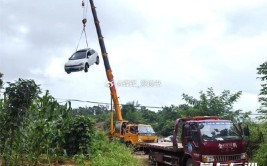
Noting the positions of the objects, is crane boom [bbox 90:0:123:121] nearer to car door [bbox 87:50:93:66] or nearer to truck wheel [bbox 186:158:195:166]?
car door [bbox 87:50:93:66]

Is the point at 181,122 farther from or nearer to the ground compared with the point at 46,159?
farther from the ground

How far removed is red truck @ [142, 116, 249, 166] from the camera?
40.9 ft

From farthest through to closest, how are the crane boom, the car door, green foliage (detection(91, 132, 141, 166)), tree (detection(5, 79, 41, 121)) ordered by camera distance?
the crane boom < the car door < green foliage (detection(91, 132, 141, 166)) < tree (detection(5, 79, 41, 121))

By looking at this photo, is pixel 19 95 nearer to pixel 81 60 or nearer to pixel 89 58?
pixel 81 60

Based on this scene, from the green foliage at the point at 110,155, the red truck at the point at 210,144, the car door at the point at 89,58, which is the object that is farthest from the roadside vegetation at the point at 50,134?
Result: the car door at the point at 89,58

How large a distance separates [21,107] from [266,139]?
402 inches

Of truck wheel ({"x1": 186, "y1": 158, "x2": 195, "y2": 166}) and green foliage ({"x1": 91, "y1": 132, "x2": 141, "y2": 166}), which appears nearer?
green foliage ({"x1": 91, "y1": 132, "x2": 141, "y2": 166})

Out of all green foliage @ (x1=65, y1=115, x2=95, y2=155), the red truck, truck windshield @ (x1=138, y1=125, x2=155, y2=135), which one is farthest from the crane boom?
the red truck

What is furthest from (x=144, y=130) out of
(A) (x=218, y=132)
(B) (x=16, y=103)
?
(B) (x=16, y=103)

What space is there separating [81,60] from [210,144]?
26.6ft

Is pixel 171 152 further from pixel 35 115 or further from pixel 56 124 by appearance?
pixel 35 115

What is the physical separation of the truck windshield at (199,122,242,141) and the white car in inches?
280

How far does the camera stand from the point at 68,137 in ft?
50.5

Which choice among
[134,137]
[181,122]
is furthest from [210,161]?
[134,137]
